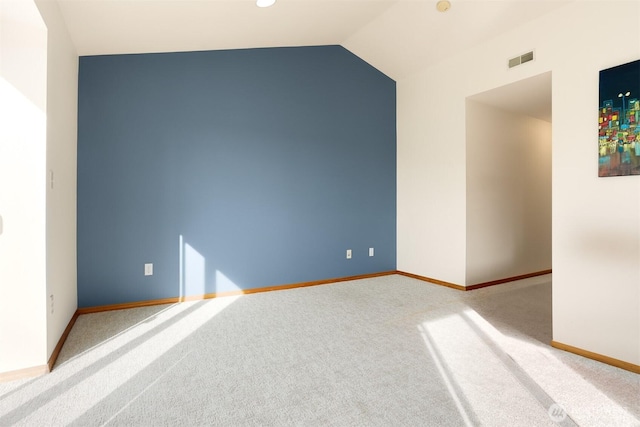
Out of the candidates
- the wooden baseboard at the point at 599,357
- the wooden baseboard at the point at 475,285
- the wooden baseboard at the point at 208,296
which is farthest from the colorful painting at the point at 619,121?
the wooden baseboard at the point at 208,296

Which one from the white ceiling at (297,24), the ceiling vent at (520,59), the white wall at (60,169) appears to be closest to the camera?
the white wall at (60,169)

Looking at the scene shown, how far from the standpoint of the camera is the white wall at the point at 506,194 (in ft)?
12.6

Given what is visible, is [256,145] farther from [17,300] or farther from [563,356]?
[563,356]

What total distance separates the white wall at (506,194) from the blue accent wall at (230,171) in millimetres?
1140

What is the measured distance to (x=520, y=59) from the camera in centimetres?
298

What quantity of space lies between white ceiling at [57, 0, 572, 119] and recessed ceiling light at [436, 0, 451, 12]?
0.15ft

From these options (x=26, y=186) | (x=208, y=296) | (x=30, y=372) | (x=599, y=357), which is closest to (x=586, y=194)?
(x=599, y=357)

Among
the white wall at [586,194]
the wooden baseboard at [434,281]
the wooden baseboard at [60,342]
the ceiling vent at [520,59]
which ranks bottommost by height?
the wooden baseboard at [60,342]

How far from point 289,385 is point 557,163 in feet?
7.81

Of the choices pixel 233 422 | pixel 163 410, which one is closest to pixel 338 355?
pixel 233 422

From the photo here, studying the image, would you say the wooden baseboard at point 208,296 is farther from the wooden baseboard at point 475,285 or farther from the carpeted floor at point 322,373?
the wooden baseboard at point 475,285

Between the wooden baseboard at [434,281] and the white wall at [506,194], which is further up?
the white wall at [506,194]

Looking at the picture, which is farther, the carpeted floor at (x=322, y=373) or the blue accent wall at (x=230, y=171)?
the blue accent wall at (x=230, y=171)
